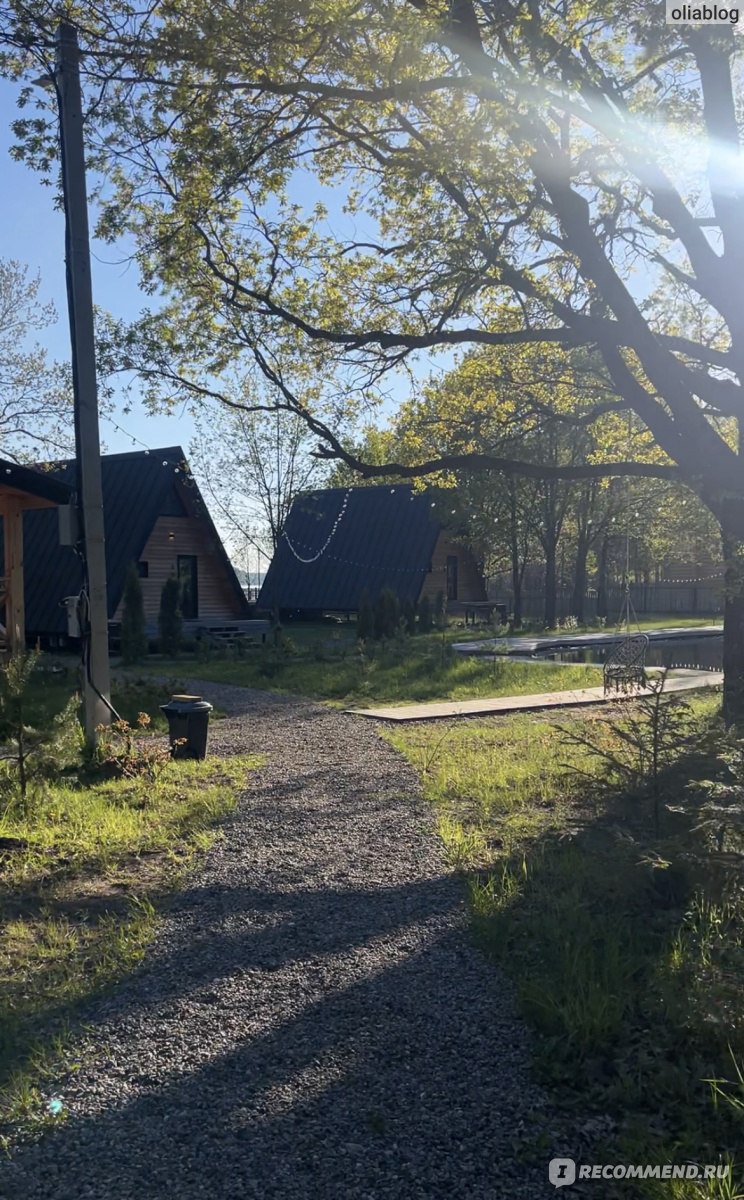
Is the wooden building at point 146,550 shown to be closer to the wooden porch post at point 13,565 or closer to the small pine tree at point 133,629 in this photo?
the small pine tree at point 133,629

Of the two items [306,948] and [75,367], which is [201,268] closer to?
[75,367]

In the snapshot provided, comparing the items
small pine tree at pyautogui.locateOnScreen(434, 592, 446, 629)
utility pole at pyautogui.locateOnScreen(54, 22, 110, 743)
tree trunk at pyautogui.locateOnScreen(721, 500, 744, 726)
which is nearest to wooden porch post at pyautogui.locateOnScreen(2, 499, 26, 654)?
utility pole at pyautogui.locateOnScreen(54, 22, 110, 743)

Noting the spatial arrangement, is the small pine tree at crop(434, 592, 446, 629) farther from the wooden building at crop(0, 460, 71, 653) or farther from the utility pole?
the utility pole

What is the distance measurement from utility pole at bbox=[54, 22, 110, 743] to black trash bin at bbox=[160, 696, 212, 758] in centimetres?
66

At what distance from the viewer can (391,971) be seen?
407 centimetres

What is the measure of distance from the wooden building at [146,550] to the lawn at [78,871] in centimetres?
1510

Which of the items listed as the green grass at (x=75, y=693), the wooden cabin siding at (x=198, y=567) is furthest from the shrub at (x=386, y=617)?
the green grass at (x=75, y=693)

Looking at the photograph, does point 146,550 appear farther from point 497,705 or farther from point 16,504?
point 497,705

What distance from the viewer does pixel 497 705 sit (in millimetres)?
12461

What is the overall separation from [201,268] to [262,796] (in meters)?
6.22

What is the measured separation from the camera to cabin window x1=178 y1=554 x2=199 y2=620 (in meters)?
25.6

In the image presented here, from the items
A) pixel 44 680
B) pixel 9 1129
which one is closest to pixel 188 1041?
pixel 9 1129

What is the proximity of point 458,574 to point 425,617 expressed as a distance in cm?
786

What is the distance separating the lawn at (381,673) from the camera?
14.2 metres
